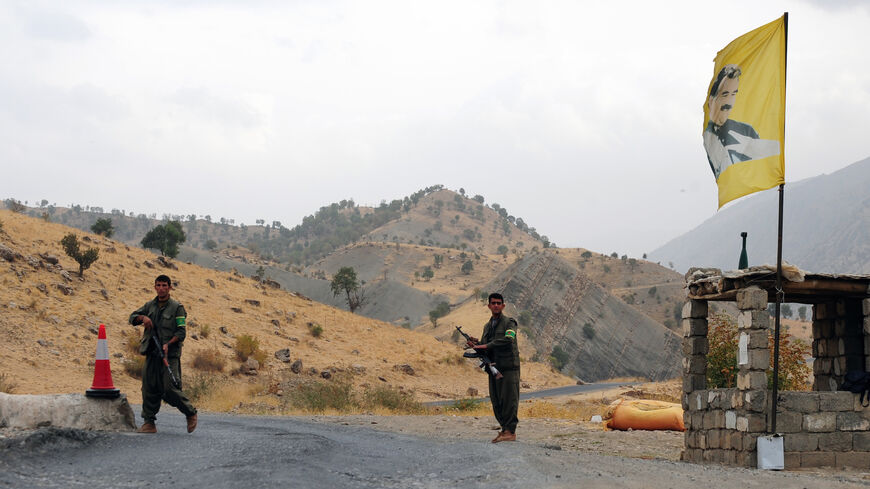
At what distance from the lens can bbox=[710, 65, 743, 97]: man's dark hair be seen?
1174 cm

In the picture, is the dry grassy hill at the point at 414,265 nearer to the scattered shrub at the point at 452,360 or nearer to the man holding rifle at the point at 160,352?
the scattered shrub at the point at 452,360

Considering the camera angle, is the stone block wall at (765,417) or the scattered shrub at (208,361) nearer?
the stone block wall at (765,417)

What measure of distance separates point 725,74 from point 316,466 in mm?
8052

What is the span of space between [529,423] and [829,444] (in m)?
7.83

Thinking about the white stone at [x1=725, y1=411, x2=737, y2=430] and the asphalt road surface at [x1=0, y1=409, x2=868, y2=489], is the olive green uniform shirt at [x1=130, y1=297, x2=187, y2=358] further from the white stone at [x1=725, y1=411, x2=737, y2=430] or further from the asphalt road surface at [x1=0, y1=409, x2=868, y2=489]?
the white stone at [x1=725, y1=411, x2=737, y2=430]

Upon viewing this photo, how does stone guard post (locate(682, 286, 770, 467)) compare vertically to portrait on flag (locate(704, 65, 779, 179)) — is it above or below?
below

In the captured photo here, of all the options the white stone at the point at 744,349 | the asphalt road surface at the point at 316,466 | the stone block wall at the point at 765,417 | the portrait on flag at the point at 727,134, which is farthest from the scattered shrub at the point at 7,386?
the portrait on flag at the point at 727,134

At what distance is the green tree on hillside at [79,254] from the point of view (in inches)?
1337

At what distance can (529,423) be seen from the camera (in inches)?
723

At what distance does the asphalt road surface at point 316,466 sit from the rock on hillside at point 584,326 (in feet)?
168

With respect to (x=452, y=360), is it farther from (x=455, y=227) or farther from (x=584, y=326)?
(x=455, y=227)

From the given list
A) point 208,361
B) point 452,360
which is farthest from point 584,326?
point 208,361

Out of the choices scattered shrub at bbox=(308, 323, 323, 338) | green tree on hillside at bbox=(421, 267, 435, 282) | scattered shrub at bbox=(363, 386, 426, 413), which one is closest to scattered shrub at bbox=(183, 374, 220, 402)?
scattered shrub at bbox=(363, 386, 426, 413)

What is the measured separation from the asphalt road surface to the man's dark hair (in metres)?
5.42
